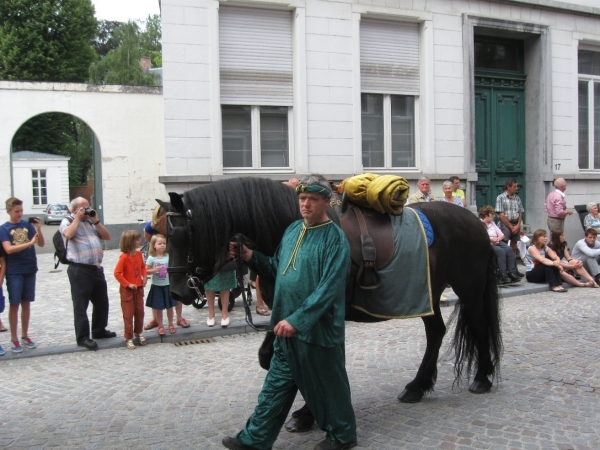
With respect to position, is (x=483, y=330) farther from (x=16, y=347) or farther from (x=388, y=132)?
(x=388, y=132)

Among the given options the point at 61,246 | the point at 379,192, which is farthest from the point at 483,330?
the point at 61,246

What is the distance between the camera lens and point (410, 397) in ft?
15.4

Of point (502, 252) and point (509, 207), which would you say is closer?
point (502, 252)

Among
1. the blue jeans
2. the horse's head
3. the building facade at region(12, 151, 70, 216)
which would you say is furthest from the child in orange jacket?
the building facade at region(12, 151, 70, 216)

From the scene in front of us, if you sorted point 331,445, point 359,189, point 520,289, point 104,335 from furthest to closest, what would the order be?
point 520,289
point 104,335
point 359,189
point 331,445

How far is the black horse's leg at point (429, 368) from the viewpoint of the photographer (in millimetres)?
4703

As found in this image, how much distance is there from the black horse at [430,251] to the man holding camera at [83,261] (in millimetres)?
3579

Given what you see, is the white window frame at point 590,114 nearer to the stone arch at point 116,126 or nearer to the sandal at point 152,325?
the stone arch at point 116,126

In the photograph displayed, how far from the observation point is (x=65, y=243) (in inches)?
275

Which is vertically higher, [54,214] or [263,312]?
[54,214]

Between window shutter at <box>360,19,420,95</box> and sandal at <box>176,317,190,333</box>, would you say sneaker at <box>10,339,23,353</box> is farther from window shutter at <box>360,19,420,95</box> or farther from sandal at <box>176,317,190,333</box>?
window shutter at <box>360,19,420,95</box>

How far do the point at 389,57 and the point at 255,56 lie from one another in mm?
3009

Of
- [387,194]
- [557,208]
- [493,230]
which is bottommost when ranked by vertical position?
[493,230]

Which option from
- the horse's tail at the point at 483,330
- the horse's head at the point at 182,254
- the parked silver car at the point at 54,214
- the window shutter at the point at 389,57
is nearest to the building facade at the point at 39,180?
the parked silver car at the point at 54,214
